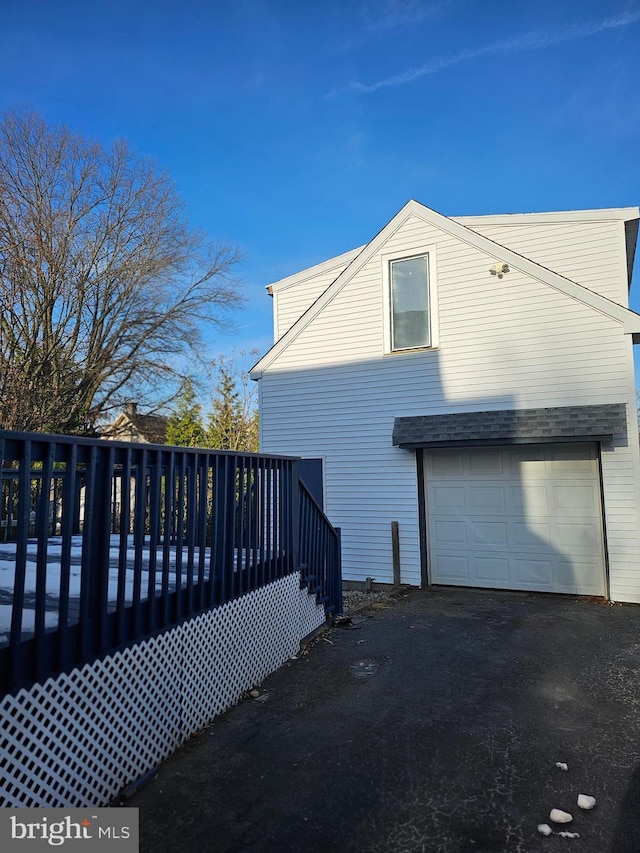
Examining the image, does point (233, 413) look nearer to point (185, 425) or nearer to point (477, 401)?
point (185, 425)

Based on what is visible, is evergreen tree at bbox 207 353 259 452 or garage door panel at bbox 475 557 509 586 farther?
evergreen tree at bbox 207 353 259 452

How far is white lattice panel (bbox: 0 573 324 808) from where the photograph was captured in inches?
82.3

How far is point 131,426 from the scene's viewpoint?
17.8 m

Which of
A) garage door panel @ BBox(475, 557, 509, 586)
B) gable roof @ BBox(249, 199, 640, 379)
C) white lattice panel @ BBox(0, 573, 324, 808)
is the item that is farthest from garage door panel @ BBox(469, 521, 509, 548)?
white lattice panel @ BBox(0, 573, 324, 808)

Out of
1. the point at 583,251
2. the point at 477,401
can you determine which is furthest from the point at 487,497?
the point at 583,251

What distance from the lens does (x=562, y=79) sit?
8469mm

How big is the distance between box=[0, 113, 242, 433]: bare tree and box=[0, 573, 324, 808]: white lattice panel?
9547 millimetres

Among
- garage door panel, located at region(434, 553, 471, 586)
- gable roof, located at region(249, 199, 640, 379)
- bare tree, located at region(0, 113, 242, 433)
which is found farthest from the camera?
bare tree, located at region(0, 113, 242, 433)

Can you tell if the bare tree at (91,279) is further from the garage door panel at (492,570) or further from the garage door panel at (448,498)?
the garage door panel at (492,570)

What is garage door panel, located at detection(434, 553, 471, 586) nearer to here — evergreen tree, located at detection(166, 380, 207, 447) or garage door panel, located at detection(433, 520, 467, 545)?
garage door panel, located at detection(433, 520, 467, 545)

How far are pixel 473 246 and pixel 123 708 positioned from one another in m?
7.74

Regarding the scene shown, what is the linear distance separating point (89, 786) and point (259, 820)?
0.83m

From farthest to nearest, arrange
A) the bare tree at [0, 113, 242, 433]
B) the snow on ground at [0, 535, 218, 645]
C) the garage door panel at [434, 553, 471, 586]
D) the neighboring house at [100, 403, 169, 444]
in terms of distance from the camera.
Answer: the neighboring house at [100, 403, 169, 444], the bare tree at [0, 113, 242, 433], the garage door panel at [434, 553, 471, 586], the snow on ground at [0, 535, 218, 645]

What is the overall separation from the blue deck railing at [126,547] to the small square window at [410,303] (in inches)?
160
